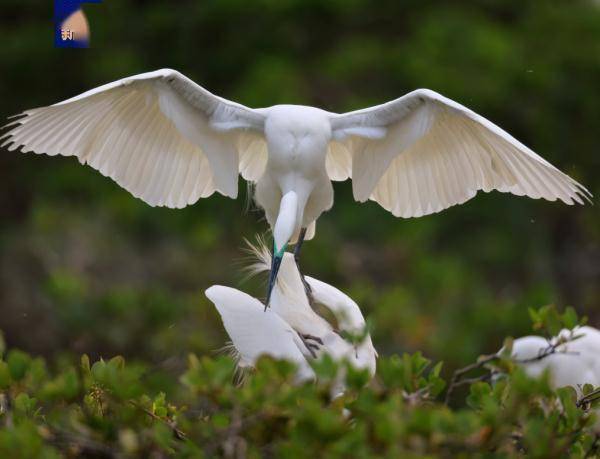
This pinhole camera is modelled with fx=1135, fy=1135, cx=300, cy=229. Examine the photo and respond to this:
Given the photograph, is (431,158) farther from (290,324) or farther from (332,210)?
(332,210)

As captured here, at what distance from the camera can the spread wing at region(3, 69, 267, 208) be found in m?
3.11

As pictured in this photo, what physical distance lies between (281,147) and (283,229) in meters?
0.31

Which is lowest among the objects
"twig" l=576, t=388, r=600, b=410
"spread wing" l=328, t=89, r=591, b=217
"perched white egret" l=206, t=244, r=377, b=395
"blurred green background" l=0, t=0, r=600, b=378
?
"blurred green background" l=0, t=0, r=600, b=378

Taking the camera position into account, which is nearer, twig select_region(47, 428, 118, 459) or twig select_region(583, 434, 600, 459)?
twig select_region(47, 428, 118, 459)

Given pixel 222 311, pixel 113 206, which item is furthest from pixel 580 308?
pixel 222 311

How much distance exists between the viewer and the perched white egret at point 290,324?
9.32 ft

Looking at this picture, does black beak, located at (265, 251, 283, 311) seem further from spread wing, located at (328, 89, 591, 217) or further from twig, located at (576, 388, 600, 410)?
twig, located at (576, 388, 600, 410)

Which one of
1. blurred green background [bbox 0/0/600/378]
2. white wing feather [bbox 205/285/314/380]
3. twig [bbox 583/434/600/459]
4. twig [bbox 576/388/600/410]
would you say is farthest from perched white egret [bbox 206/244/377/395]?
blurred green background [bbox 0/0/600/378]

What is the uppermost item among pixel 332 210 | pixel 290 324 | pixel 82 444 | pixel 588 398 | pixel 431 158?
pixel 431 158

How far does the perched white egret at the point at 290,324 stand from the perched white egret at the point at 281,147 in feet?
0.38

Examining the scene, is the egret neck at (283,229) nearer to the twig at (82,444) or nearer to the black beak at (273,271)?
the black beak at (273,271)

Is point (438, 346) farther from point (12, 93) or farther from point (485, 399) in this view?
point (12, 93)

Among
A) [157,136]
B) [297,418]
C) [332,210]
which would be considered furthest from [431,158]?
[332,210]

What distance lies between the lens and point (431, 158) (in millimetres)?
3348
